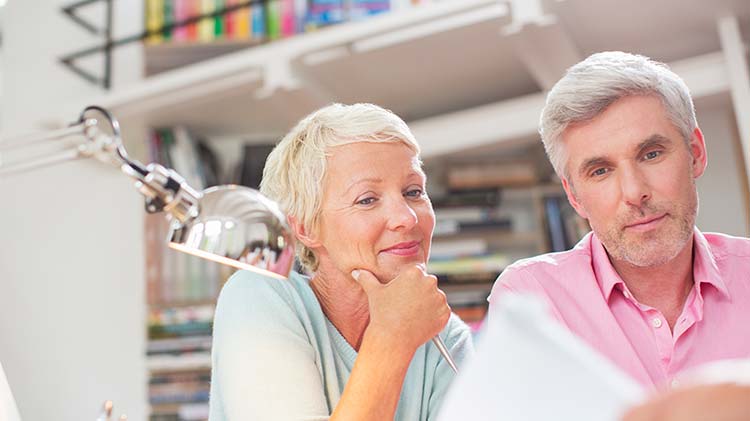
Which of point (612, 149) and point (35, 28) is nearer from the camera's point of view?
point (612, 149)

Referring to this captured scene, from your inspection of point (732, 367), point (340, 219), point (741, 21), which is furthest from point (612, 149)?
point (741, 21)

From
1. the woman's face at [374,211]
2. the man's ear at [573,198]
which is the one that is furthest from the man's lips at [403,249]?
the man's ear at [573,198]

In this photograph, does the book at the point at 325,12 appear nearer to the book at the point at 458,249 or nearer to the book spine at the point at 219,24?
the book spine at the point at 219,24

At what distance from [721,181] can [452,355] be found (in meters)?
1.62

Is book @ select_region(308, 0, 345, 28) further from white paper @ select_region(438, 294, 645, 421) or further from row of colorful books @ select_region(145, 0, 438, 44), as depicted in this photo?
white paper @ select_region(438, 294, 645, 421)

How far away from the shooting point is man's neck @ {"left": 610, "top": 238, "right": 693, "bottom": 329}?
1.18 meters

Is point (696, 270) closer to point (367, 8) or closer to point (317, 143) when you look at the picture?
point (317, 143)

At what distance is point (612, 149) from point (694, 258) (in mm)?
235

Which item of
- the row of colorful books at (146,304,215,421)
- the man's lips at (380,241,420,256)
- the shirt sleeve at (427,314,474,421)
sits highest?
the man's lips at (380,241,420,256)

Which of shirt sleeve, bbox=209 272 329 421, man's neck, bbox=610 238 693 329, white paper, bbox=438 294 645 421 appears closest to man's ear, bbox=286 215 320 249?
shirt sleeve, bbox=209 272 329 421

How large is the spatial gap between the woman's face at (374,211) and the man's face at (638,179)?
0.87ft

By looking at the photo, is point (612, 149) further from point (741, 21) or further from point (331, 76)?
point (331, 76)

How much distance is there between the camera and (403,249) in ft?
3.94

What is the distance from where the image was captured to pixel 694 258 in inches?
47.5
